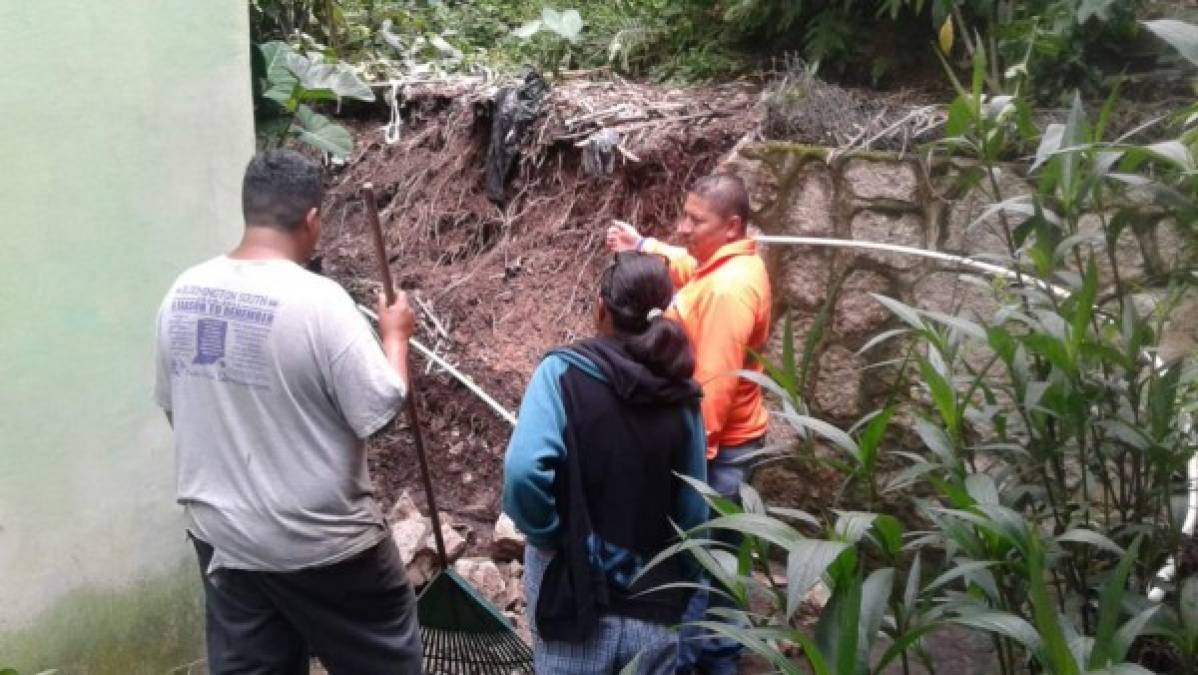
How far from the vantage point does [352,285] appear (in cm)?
696

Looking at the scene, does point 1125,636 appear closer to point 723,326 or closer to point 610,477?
point 610,477

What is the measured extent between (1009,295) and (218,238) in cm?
259

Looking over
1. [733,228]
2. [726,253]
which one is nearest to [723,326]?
[726,253]

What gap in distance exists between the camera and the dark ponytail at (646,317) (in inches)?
131

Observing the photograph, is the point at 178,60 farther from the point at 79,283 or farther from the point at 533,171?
the point at 533,171

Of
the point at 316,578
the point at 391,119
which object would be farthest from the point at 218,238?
the point at 391,119

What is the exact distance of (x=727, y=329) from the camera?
13.5ft

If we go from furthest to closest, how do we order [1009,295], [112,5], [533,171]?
[533,171] → [112,5] → [1009,295]

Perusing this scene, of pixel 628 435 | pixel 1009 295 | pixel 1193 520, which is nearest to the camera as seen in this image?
pixel 1193 520

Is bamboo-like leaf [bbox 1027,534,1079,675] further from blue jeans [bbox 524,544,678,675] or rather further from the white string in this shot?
the white string

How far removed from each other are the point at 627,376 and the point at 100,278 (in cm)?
180

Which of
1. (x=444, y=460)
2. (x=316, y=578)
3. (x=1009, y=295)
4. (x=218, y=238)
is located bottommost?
(x=444, y=460)

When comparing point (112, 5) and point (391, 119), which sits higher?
point (112, 5)

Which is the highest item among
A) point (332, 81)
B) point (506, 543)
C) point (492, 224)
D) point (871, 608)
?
point (871, 608)
